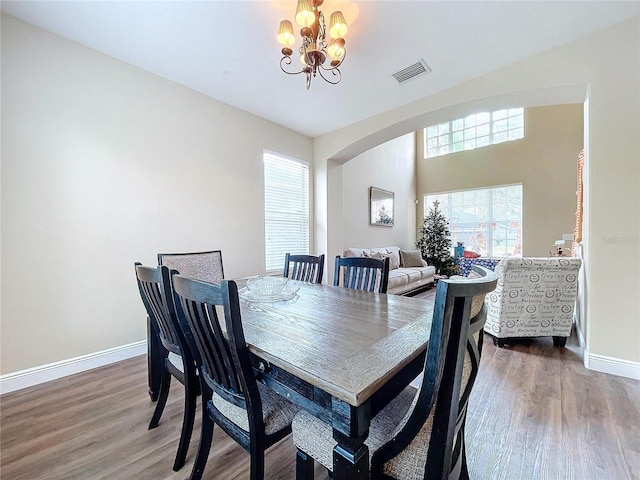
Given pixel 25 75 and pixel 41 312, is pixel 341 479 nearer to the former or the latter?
pixel 41 312

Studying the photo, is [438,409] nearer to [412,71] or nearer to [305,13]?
[305,13]

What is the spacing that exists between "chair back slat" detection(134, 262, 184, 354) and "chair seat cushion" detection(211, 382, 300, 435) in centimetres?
37

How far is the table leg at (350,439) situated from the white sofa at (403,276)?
3.60m

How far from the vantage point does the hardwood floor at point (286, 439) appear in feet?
4.19

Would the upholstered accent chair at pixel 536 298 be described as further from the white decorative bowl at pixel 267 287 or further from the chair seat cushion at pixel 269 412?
the chair seat cushion at pixel 269 412

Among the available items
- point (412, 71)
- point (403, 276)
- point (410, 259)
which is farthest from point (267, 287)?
point (410, 259)

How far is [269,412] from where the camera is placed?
40.6 inches

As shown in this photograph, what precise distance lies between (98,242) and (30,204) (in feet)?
1.63

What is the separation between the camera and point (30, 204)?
2.01 m

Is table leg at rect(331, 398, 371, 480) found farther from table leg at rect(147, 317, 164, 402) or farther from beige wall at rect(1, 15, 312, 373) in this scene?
beige wall at rect(1, 15, 312, 373)

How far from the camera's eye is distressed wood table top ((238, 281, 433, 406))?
0.74m

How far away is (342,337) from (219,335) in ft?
1.49

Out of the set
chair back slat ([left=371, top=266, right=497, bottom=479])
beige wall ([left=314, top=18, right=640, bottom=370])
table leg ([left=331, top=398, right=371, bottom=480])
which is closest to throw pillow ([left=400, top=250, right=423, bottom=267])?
beige wall ([left=314, top=18, right=640, bottom=370])

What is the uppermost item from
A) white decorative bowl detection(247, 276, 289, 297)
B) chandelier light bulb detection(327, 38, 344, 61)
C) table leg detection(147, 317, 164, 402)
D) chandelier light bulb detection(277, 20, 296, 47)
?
chandelier light bulb detection(277, 20, 296, 47)
